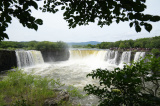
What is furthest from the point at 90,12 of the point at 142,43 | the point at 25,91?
the point at 142,43

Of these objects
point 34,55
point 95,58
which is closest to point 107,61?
point 95,58

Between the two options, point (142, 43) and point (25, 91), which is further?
→ point (142, 43)

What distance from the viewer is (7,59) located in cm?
1352

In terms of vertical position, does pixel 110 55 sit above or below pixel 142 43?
below

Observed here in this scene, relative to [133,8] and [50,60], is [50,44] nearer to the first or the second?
[50,60]

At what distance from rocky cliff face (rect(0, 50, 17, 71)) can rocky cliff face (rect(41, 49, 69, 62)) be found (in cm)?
708

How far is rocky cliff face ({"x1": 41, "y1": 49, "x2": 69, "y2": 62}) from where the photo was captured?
70.5ft

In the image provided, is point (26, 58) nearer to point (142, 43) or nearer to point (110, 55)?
point (110, 55)

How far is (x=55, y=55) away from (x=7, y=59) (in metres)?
10.4

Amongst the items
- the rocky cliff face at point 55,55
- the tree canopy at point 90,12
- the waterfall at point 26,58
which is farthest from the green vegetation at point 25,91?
the rocky cliff face at point 55,55

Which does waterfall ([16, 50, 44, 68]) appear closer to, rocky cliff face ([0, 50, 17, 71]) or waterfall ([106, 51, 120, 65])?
rocky cliff face ([0, 50, 17, 71])

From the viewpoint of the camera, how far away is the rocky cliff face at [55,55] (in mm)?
21487

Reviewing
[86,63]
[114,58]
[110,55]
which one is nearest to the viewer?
[114,58]

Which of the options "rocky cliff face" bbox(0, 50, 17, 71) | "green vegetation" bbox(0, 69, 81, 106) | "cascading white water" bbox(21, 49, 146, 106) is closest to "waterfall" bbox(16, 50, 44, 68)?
"rocky cliff face" bbox(0, 50, 17, 71)
